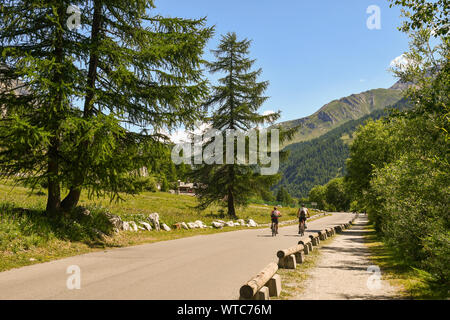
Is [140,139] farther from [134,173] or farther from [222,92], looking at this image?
[222,92]

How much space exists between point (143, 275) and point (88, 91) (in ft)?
26.8

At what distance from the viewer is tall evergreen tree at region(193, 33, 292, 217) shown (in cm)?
2805

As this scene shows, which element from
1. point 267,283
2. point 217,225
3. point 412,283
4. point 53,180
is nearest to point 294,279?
point 267,283

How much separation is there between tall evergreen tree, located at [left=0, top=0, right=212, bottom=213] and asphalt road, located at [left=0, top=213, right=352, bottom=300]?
117 inches

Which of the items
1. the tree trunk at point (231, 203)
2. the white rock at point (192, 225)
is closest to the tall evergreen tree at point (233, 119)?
the tree trunk at point (231, 203)

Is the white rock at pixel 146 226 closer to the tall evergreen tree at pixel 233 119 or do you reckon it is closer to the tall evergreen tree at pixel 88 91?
the tall evergreen tree at pixel 88 91

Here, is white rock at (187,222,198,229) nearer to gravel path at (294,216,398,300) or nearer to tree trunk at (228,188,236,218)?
tree trunk at (228,188,236,218)

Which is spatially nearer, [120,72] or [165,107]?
[120,72]

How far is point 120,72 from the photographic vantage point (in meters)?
11.8

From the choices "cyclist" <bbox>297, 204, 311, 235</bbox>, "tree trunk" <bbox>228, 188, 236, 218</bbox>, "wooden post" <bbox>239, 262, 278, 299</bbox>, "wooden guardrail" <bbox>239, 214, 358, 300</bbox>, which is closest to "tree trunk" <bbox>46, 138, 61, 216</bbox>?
"wooden guardrail" <bbox>239, 214, 358, 300</bbox>

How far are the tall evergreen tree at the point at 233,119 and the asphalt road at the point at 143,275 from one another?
16.3 meters

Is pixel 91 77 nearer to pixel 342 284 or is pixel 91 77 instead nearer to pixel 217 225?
pixel 342 284
